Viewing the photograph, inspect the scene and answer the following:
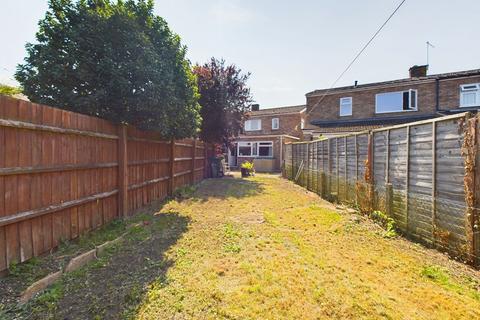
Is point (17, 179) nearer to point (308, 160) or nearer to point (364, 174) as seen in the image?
point (364, 174)

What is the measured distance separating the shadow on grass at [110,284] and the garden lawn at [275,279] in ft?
0.04

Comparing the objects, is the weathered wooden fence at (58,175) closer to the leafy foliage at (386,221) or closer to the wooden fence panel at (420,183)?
the leafy foliage at (386,221)

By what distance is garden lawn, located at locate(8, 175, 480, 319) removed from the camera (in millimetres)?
2500

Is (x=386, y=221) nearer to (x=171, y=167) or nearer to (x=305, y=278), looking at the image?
(x=305, y=278)

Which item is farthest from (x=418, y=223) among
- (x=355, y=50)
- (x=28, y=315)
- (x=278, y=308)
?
(x=355, y=50)

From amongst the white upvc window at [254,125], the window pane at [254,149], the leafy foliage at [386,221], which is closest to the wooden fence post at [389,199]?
the leafy foliage at [386,221]

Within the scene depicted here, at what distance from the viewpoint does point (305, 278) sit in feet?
10.3

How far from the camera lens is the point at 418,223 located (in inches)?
174

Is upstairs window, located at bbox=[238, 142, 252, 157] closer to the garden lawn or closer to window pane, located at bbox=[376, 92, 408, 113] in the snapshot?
window pane, located at bbox=[376, 92, 408, 113]

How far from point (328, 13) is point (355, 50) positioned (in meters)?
2.47

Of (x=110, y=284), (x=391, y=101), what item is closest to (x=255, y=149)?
(x=391, y=101)

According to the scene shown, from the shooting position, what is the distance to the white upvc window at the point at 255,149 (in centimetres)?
2448

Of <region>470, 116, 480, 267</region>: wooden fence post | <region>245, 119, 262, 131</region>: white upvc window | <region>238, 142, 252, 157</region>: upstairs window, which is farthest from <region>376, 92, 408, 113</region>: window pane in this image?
<region>470, 116, 480, 267</region>: wooden fence post

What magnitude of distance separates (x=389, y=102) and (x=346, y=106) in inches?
113
